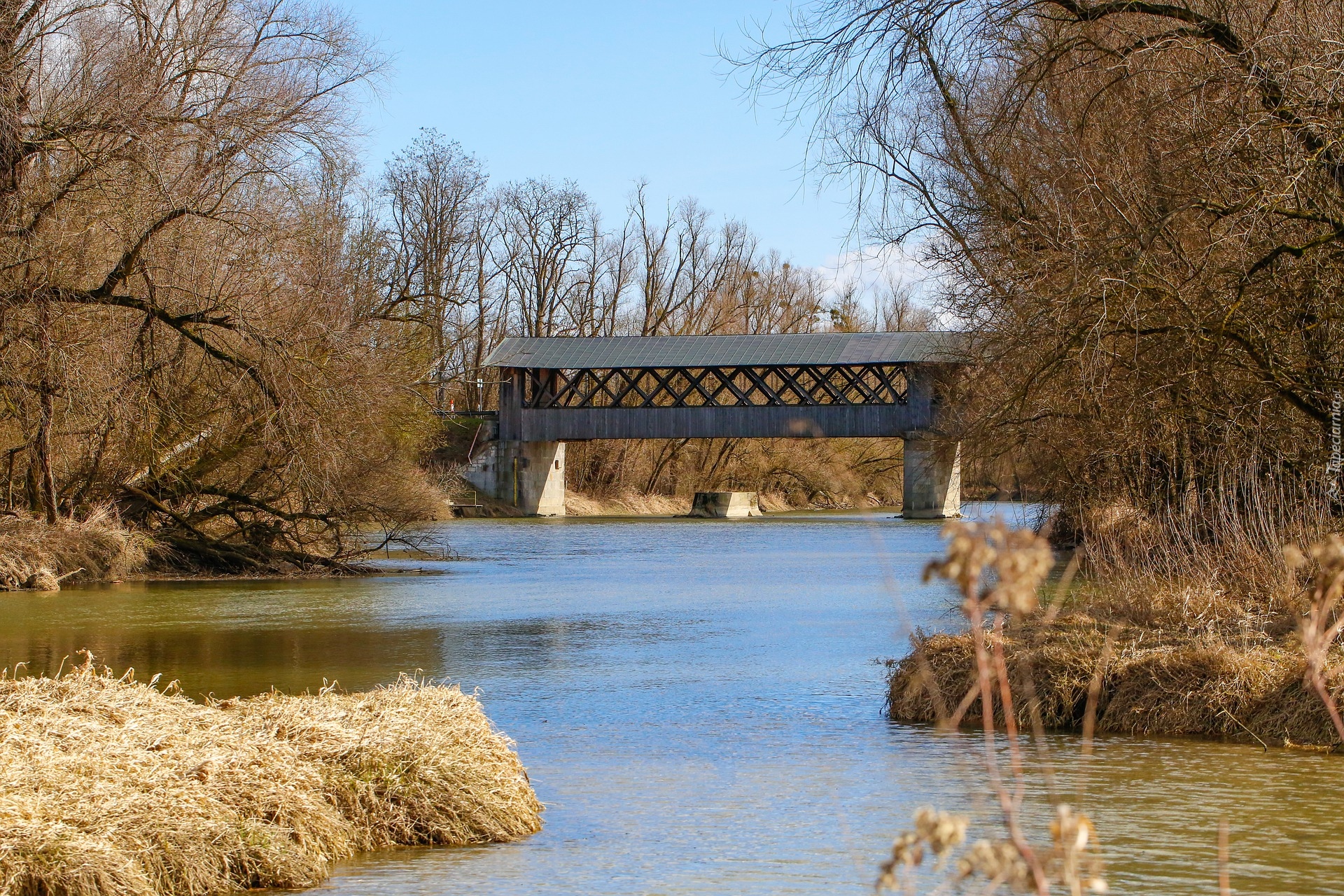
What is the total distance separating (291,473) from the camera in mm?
20828

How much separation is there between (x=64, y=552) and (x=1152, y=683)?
54.0ft

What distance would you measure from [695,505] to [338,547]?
99.3 ft

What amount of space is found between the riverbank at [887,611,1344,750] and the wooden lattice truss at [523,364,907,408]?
36.5 meters

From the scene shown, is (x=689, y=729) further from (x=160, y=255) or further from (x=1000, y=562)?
(x=160, y=255)

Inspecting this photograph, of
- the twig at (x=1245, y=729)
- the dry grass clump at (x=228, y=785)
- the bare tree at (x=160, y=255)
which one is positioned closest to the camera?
the dry grass clump at (x=228, y=785)

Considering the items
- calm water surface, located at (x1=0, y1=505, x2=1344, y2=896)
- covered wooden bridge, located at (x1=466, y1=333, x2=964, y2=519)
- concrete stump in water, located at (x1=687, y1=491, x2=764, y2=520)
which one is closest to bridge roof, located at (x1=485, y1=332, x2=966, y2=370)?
covered wooden bridge, located at (x1=466, y1=333, x2=964, y2=519)

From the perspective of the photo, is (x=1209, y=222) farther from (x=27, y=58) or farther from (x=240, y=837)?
(x=27, y=58)

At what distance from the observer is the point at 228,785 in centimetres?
604

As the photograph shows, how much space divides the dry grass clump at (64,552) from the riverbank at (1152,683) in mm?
14335

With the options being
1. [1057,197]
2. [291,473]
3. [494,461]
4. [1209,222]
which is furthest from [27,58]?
[494,461]

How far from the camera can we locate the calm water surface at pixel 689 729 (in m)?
6.21

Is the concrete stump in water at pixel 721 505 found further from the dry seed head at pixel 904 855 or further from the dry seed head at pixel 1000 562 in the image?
the dry seed head at pixel 1000 562

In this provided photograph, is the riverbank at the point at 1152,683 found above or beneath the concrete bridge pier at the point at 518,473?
beneath

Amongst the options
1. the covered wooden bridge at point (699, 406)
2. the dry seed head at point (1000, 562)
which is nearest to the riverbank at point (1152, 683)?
the dry seed head at point (1000, 562)
